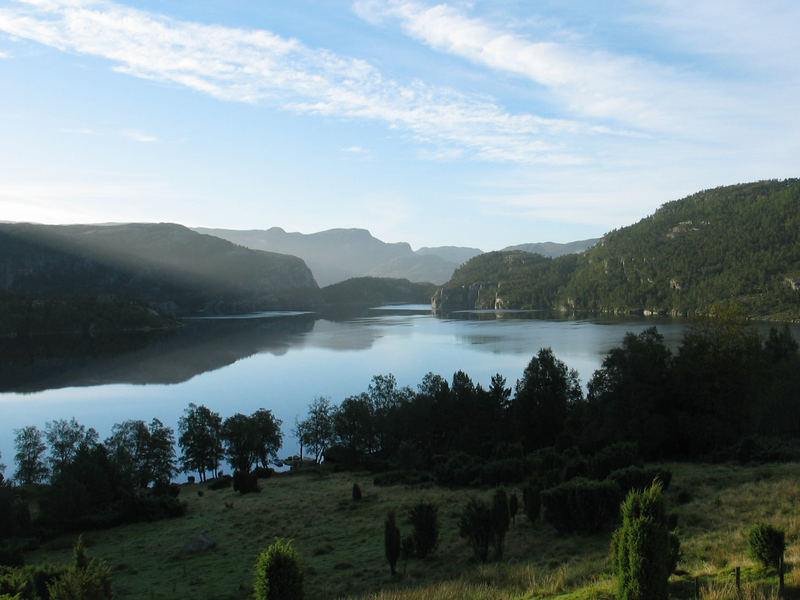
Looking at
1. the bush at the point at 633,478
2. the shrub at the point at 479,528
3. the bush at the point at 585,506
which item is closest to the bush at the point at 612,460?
the bush at the point at 633,478

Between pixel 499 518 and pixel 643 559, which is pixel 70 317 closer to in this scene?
pixel 499 518

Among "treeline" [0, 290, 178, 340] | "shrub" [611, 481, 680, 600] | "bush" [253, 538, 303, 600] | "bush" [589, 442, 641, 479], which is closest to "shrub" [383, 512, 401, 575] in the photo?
"bush" [253, 538, 303, 600]

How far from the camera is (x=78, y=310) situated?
7116 inches

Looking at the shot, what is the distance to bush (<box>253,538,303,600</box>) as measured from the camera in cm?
1320

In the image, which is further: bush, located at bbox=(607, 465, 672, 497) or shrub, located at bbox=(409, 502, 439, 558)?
bush, located at bbox=(607, 465, 672, 497)

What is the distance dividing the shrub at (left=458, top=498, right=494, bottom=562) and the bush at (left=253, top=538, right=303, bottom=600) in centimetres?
824

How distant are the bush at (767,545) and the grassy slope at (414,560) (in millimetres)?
330

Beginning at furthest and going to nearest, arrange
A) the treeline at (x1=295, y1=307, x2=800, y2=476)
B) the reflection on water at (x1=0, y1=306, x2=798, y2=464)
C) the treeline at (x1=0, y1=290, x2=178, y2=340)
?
the treeline at (x1=0, y1=290, x2=178, y2=340) → the reflection on water at (x1=0, y1=306, x2=798, y2=464) → the treeline at (x1=295, y1=307, x2=800, y2=476)

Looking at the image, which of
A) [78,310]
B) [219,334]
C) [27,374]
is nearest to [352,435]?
[27,374]

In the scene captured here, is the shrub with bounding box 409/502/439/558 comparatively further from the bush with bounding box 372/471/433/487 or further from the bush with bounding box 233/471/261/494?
the bush with bounding box 233/471/261/494

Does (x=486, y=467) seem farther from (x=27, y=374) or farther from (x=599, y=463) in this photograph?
(x=27, y=374)

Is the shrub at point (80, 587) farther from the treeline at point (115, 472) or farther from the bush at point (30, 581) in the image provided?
the treeline at point (115, 472)

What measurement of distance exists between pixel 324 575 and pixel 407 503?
35.2 ft

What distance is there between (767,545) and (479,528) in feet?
32.3
